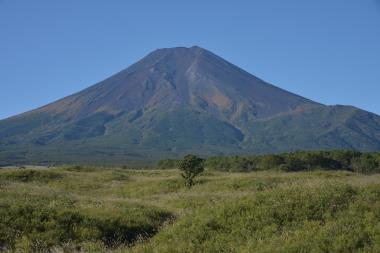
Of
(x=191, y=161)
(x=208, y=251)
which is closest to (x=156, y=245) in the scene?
(x=208, y=251)

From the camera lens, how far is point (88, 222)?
18422 millimetres

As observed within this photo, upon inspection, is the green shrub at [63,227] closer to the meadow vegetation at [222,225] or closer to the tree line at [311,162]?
the meadow vegetation at [222,225]

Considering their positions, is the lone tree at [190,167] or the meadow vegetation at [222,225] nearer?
the meadow vegetation at [222,225]

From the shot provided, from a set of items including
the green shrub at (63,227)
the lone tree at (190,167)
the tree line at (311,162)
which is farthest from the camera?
the tree line at (311,162)

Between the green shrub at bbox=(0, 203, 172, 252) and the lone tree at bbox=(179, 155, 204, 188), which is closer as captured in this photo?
the green shrub at bbox=(0, 203, 172, 252)

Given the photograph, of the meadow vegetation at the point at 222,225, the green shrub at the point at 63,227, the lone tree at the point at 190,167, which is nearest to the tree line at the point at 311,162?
the lone tree at the point at 190,167

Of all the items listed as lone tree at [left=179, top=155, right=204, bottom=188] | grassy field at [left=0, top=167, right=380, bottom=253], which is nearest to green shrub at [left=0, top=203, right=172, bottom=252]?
grassy field at [left=0, top=167, right=380, bottom=253]

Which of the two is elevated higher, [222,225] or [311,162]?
[311,162]

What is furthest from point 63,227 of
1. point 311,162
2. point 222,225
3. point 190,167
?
point 311,162

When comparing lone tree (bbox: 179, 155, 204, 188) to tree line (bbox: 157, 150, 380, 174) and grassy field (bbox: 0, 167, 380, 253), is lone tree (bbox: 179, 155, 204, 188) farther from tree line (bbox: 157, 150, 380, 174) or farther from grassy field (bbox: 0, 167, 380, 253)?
tree line (bbox: 157, 150, 380, 174)

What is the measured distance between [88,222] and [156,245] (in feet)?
15.2

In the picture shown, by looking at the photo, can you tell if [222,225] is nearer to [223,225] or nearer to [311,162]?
[223,225]

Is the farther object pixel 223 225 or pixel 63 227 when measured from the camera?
pixel 63 227

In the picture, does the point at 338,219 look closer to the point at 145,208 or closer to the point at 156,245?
the point at 156,245
